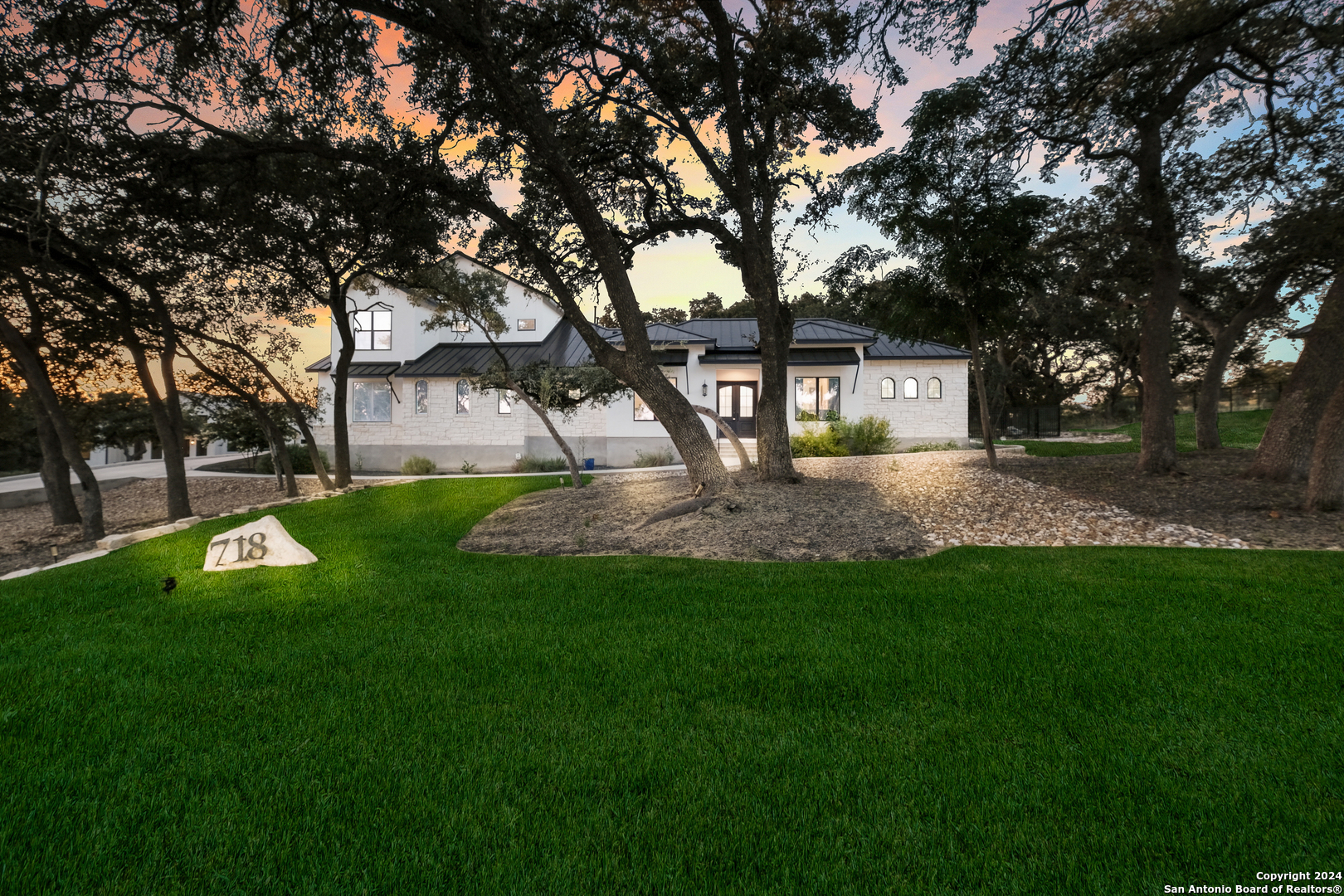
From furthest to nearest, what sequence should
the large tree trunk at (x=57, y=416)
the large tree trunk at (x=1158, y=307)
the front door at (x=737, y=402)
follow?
the front door at (x=737, y=402), the large tree trunk at (x=1158, y=307), the large tree trunk at (x=57, y=416)

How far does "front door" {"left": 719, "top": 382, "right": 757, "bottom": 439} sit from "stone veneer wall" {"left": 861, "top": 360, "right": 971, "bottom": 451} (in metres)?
4.06

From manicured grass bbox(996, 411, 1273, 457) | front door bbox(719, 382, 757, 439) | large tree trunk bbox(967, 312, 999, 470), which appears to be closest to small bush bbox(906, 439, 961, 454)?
manicured grass bbox(996, 411, 1273, 457)

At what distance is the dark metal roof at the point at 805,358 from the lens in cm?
2009

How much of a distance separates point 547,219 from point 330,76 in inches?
133

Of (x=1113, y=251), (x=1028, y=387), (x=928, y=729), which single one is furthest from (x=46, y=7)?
(x=1028, y=387)

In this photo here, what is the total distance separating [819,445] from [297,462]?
16561 millimetres

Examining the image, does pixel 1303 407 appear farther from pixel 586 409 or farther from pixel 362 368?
pixel 362 368

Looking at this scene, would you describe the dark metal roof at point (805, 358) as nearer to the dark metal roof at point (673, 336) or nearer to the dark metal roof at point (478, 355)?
the dark metal roof at point (673, 336)

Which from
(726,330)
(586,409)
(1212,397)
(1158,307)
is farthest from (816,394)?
(1158,307)

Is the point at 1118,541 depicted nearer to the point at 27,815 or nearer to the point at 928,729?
the point at 928,729

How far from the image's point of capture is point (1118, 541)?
6.72 meters

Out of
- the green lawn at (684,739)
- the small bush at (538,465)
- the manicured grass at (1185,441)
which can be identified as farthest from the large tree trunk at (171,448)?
the manicured grass at (1185,441)

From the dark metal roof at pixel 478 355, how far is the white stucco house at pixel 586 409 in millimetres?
66

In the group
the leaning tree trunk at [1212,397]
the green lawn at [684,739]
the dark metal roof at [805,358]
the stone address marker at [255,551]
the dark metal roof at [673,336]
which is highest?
the dark metal roof at [673,336]
